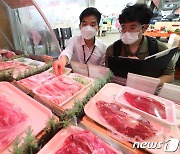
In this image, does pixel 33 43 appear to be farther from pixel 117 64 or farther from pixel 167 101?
pixel 167 101

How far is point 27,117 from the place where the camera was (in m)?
0.80

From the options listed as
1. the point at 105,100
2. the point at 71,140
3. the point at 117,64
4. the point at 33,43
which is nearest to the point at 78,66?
the point at 117,64

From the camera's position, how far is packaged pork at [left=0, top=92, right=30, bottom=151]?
25.9 inches

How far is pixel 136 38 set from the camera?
1.40 metres

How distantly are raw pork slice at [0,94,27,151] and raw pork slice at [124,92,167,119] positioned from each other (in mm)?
673

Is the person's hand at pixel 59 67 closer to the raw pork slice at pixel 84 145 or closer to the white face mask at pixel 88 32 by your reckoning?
the white face mask at pixel 88 32

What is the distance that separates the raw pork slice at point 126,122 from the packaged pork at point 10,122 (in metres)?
0.46

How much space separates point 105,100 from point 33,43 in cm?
187

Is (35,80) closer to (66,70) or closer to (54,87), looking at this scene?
(54,87)

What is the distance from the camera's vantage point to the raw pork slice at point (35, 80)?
1.13m

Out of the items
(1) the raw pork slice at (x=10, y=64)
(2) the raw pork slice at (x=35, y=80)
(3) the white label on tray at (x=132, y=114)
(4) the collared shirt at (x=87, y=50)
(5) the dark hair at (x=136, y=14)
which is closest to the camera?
(3) the white label on tray at (x=132, y=114)

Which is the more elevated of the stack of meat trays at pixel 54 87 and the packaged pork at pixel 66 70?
the packaged pork at pixel 66 70

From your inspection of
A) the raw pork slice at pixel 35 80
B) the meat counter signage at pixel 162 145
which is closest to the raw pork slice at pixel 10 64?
the raw pork slice at pixel 35 80

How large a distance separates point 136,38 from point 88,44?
68 cm
